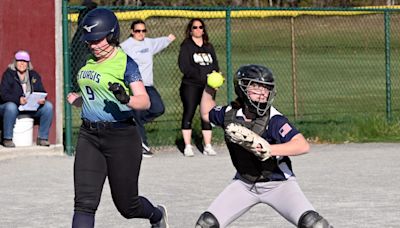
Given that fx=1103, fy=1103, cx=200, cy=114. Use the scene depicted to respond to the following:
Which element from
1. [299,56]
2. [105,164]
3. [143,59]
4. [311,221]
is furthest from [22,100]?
[299,56]

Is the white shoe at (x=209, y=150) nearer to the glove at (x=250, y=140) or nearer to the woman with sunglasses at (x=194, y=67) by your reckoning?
the woman with sunglasses at (x=194, y=67)

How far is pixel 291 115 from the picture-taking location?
67.2 ft

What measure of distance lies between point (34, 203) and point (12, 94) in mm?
3940

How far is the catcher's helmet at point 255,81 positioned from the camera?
7.01 metres

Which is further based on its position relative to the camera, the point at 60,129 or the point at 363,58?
the point at 363,58

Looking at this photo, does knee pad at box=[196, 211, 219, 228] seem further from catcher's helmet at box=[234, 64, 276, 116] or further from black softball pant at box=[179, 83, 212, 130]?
black softball pant at box=[179, 83, 212, 130]

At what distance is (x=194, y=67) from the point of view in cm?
1497

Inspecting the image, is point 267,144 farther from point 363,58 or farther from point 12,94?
point 363,58

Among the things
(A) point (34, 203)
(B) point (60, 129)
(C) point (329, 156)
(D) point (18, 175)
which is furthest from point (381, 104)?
(A) point (34, 203)

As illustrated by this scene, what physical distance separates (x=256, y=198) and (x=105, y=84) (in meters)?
1.37

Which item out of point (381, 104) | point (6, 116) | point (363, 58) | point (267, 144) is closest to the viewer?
point (267, 144)

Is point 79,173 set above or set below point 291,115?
above

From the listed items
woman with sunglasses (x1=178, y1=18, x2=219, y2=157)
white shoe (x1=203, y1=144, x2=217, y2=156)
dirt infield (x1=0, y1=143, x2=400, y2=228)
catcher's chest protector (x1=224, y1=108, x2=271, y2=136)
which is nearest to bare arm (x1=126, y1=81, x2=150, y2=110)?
catcher's chest protector (x1=224, y1=108, x2=271, y2=136)


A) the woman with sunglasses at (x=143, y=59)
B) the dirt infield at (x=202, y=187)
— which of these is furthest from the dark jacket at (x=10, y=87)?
the woman with sunglasses at (x=143, y=59)
